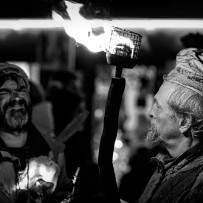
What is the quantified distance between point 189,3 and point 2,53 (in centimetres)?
602

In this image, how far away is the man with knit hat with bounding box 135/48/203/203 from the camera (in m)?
2.57

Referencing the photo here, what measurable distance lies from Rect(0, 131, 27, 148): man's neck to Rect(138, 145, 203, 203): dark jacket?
1127 mm

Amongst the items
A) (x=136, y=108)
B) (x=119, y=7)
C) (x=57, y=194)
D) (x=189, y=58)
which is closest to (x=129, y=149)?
(x=119, y=7)

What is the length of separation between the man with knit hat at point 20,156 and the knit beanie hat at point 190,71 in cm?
126

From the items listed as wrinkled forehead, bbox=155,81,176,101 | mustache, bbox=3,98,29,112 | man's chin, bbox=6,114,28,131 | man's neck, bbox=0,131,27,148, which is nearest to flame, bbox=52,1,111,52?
wrinkled forehead, bbox=155,81,176,101

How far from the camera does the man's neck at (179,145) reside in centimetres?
270

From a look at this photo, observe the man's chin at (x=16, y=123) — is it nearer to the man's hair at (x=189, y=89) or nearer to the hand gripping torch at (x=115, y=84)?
the hand gripping torch at (x=115, y=84)

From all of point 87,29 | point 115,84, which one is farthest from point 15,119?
point 115,84

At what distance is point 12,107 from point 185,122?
1.39 m

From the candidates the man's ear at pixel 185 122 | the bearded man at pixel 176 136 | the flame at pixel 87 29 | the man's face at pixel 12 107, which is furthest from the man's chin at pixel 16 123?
the man's ear at pixel 185 122

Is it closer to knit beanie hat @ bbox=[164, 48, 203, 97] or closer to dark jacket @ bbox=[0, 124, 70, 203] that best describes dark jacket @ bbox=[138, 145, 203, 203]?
knit beanie hat @ bbox=[164, 48, 203, 97]

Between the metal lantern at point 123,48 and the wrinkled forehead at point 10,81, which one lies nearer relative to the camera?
the metal lantern at point 123,48

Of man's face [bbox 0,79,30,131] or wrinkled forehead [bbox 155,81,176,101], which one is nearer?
wrinkled forehead [bbox 155,81,176,101]

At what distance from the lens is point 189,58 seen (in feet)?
8.94
